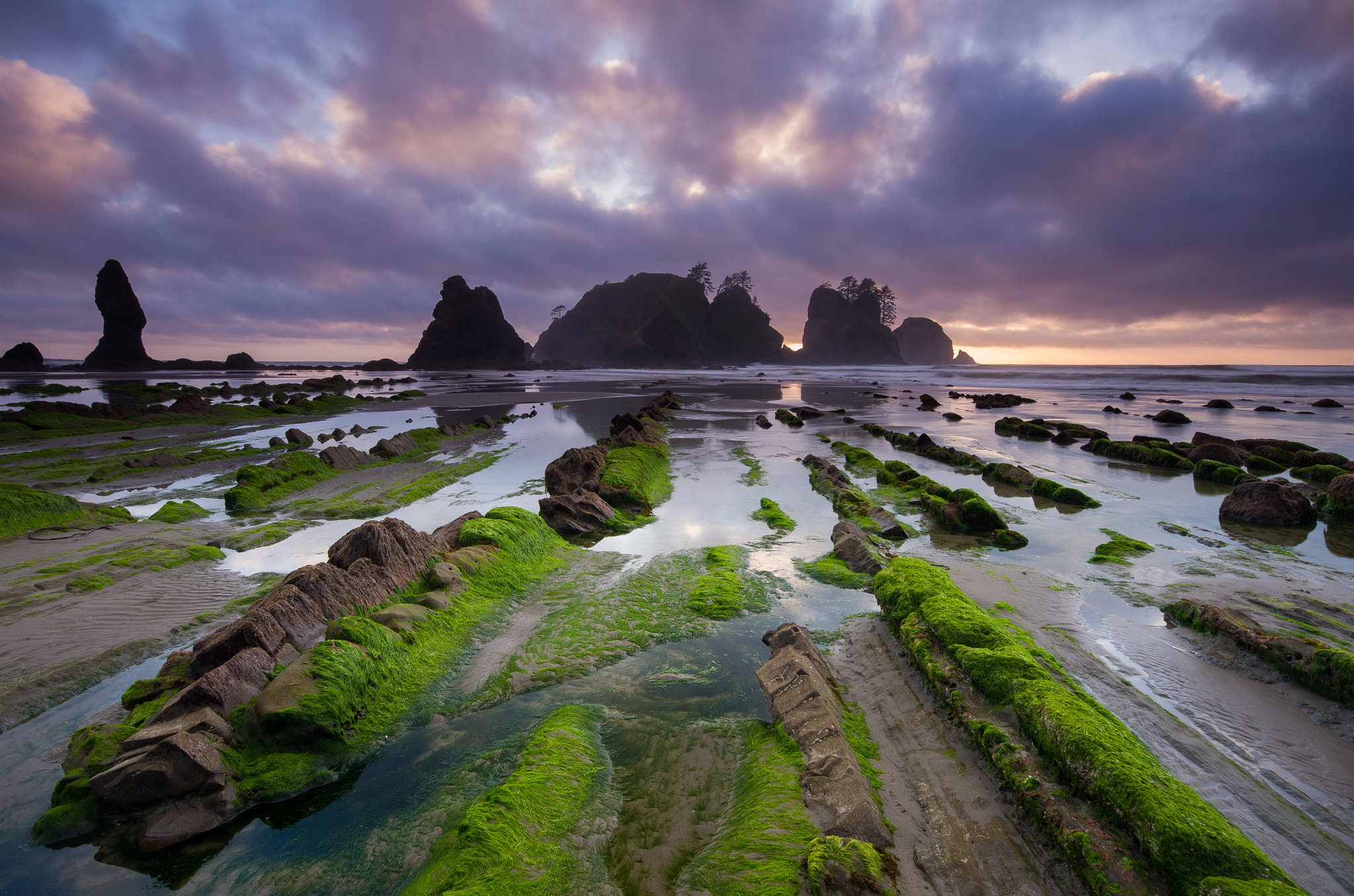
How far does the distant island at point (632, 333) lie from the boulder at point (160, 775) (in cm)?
12188

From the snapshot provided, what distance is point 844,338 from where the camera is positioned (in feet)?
548

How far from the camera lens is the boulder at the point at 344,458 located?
14812 millimetres

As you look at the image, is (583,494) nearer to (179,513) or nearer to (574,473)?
(574,473)

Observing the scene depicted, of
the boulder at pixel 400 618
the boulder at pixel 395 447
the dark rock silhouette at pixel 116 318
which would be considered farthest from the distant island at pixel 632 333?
the boulder at pixel 400 618

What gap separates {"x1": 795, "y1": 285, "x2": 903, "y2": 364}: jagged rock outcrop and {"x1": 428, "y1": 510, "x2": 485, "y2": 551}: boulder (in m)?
167

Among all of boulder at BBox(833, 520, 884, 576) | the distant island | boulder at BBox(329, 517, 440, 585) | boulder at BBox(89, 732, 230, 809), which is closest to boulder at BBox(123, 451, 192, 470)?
boulder at BBox(329, 517, 440, 585)

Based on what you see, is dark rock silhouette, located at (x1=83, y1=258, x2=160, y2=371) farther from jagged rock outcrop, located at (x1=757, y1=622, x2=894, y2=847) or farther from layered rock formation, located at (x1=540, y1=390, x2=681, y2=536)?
jagged rock outcrop, located at (x1=757, y1=622, x2=894, y2=847)

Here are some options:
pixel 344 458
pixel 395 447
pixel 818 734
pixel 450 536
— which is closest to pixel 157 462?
pixel 344 458

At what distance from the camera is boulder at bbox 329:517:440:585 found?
6652 millimetres

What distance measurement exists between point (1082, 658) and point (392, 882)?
6.62 m

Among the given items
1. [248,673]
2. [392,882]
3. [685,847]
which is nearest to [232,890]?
[392,882]

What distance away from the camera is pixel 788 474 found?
587 inches

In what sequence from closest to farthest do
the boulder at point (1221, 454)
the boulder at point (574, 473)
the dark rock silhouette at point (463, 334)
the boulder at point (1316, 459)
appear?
the boulder at point (574, 473) < the boulder at point (1316, 459) < the boulder at point (1221, 454) < the dark rock silhouette at point (463, 334)

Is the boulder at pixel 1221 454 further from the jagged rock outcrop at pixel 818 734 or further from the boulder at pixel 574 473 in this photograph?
the boulder at pixel 574 473
